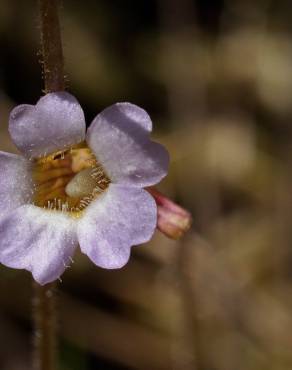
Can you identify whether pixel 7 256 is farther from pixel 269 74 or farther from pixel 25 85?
pixel 269 74

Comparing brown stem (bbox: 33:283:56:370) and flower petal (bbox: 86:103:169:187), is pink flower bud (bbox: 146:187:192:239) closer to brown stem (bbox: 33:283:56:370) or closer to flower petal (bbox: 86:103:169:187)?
flower petal (bbox: 86:103:169:187)

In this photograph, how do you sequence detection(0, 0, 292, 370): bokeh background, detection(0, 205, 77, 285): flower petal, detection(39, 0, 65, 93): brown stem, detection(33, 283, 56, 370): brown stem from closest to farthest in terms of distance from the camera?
detection(39, 0, 65, 93): brown stem → detection(0, 205, 77, 285): flower petal → detection(33, 283, 56, 370): brown stem → detection(0, 0, 292, 370): bokeh background

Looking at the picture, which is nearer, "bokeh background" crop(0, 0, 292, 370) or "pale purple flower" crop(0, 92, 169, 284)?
"pale purple flower" crop(0, 92, 169, 284)

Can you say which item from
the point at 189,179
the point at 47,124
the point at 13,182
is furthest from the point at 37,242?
the point at 189,179

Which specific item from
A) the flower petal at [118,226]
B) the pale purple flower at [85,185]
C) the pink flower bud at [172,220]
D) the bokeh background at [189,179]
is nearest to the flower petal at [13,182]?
the pale purple flower at [85,185]

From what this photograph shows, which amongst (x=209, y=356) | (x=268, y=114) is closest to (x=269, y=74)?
(x=268, y=114)

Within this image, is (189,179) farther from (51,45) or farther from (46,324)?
(51,45)

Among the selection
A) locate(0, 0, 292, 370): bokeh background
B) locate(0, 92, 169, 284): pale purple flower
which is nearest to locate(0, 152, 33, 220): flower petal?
locate(0, 92, 169, 284): pale purple flower

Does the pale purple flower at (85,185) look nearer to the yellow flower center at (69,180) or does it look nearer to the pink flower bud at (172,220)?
the yellow flower center at (69,180)
